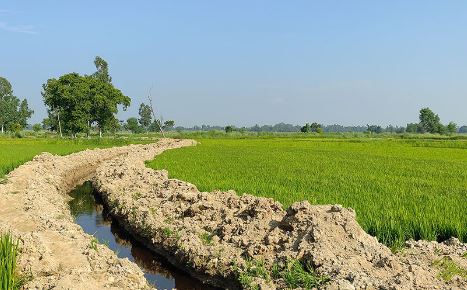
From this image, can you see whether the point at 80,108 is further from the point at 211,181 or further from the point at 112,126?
the point at 211,181

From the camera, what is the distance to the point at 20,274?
17.8ft

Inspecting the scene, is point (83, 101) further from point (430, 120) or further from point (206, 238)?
point (430, 120)

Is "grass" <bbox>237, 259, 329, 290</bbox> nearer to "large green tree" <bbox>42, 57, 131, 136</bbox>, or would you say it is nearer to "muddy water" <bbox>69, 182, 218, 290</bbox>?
"muddy water" <bbox>69, 182, 218, 290</bbox>

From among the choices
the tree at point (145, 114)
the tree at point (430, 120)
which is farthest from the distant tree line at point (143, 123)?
the tree at point (430, 120)

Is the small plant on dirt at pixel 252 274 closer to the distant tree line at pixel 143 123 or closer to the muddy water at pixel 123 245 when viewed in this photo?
the muddy water at pixel 123 245

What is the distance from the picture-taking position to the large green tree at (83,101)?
5341cm

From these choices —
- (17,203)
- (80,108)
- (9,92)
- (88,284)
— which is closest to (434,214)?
(88,284)

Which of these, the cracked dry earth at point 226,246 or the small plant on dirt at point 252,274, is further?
the small plant on dirt at point 252,274

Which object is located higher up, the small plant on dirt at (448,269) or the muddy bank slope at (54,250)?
the muddy bank slope at (54,250)

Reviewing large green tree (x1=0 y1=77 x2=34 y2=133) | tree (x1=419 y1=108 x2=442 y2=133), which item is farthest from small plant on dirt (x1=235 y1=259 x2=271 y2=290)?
tree (x1=419 y1=108 x2=442 y2=133)

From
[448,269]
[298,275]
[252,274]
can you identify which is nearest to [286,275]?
[298,275]

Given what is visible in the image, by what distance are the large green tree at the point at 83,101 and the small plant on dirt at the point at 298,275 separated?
50838 mm

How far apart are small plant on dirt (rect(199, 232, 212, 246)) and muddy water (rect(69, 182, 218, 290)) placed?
0.59m

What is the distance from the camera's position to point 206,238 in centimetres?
726
